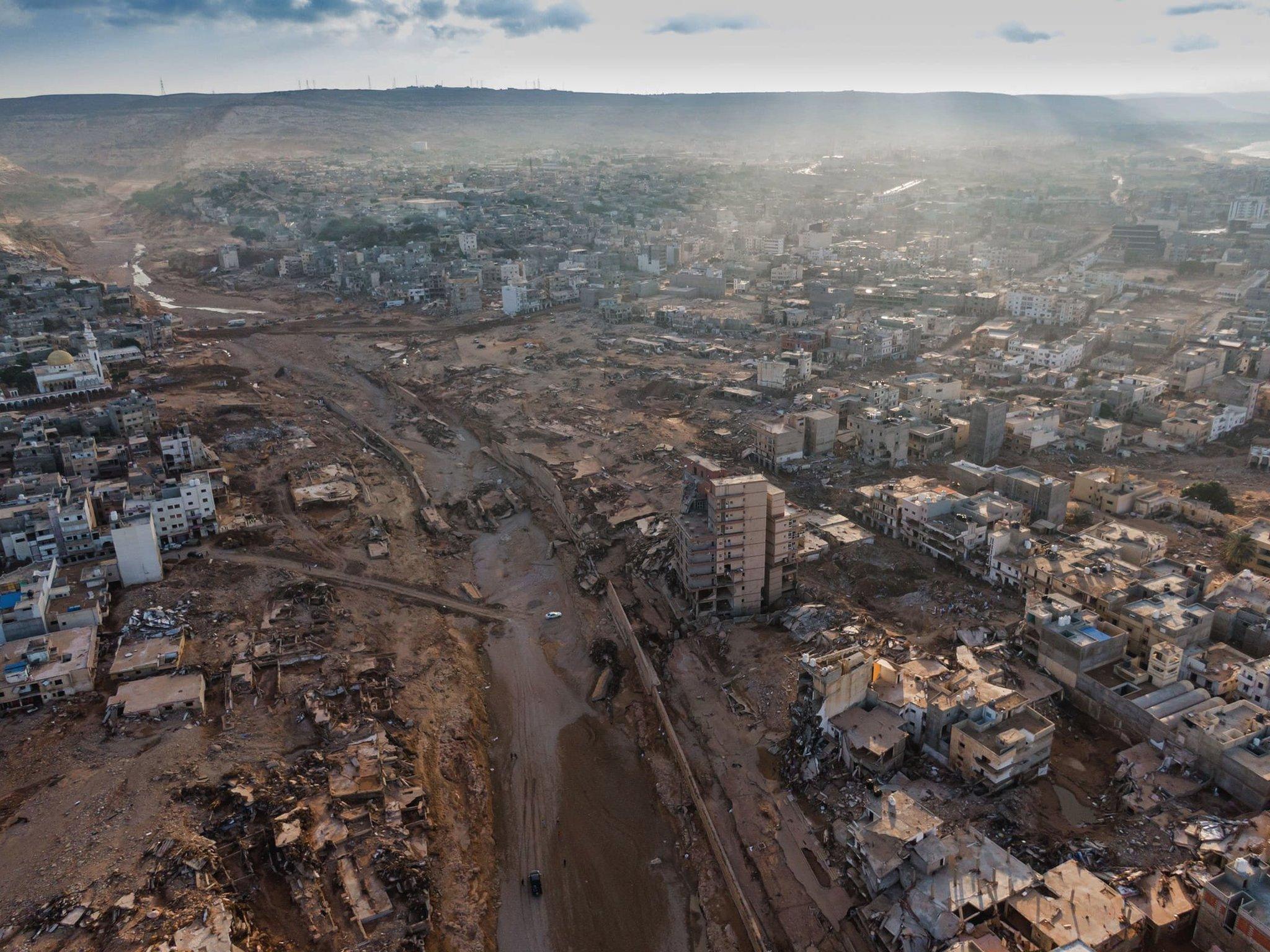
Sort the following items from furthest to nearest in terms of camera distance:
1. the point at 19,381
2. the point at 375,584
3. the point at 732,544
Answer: the point at 19,381 < the point at 375,584 < the point at 732,544

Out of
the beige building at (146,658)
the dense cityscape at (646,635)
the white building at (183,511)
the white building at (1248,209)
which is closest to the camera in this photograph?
the dense cityscape at (646,635)

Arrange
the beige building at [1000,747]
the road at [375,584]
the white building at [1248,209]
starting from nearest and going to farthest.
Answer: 1. the beige building at [1000,747]
2. the road at [375,584]
3. the white building at [1248,209]

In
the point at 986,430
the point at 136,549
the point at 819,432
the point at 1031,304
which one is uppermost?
the point at 1031,304

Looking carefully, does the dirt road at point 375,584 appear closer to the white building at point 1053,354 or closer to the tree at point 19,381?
the tree at point 19,381

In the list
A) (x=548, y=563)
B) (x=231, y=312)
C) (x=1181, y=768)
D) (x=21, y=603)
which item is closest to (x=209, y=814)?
(x=21, y=603)

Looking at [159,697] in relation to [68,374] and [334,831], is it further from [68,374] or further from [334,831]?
[68,374]

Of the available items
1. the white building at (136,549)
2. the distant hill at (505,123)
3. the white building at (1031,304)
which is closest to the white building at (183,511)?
the white building at (136,549)

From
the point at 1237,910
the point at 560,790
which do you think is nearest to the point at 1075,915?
the point at 1237,910
